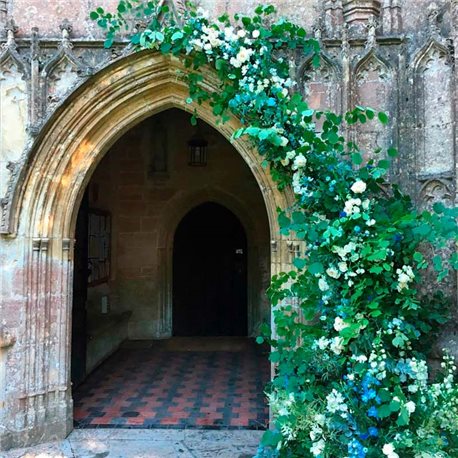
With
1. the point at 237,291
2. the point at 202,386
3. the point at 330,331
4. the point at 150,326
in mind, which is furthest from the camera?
the point at 237,291

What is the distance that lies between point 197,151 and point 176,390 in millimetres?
3420

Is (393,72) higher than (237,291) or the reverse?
higher

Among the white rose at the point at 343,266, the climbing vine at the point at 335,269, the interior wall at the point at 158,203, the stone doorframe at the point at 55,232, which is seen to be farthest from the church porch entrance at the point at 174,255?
the white rose at the point at 343,266

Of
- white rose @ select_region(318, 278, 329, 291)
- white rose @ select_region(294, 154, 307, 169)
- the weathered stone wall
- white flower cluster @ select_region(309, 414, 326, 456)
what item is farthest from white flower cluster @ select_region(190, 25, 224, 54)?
white flower cluster @ select_region(309, 414, 326, 456)

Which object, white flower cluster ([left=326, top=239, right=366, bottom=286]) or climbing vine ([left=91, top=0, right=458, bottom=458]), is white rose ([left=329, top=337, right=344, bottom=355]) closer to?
climbing vine ([left=91, top=0, right=458, bottom=458])

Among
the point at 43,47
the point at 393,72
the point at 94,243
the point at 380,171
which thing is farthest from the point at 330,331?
the point at 94,243

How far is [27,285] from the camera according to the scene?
3318mm

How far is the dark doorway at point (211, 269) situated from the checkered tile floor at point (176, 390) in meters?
1.10

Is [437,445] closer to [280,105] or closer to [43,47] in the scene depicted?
[280,105]

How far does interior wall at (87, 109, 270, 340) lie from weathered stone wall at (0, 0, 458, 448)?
3.18 m

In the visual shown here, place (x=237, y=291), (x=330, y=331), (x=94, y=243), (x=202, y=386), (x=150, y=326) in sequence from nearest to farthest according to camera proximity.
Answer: (x=330, y=331), (x=202, y=386), (x=94, y=243), (x=150, y=326), (x=237, y=291)

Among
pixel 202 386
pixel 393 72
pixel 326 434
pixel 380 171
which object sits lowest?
pixel 202 386

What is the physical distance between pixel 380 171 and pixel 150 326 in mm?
4808

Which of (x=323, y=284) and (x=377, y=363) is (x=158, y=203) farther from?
(x=377, y=363)
